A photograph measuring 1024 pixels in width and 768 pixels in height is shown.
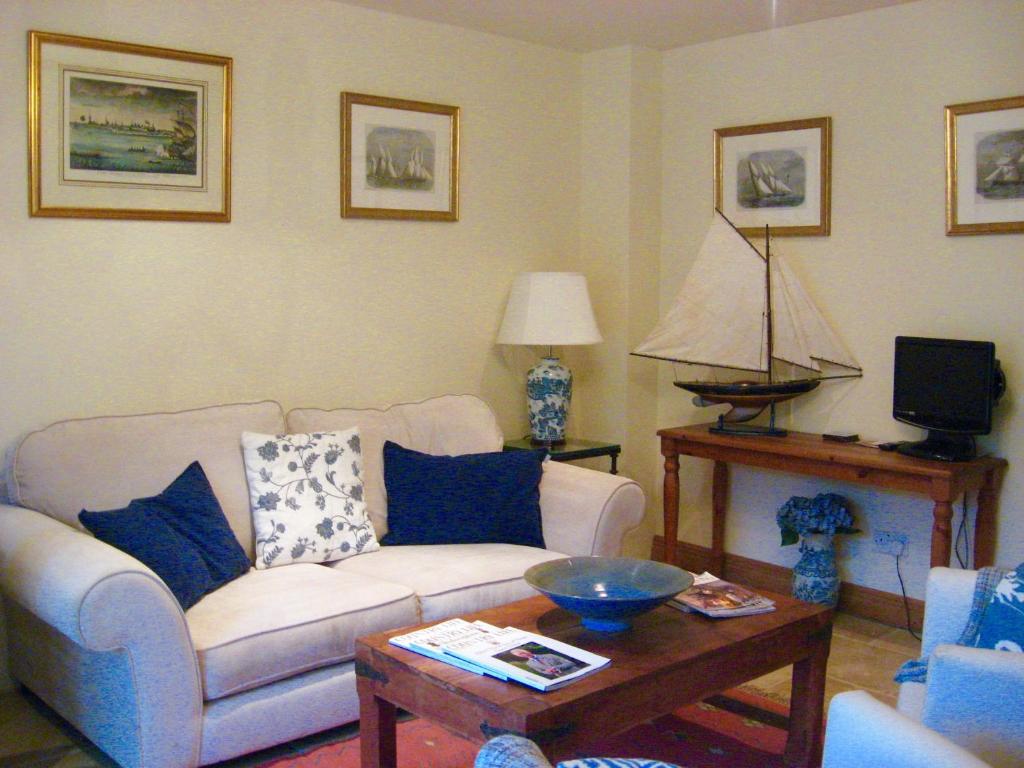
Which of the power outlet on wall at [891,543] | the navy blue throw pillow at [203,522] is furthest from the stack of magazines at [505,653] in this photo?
the power outlet on wall at [891,543]

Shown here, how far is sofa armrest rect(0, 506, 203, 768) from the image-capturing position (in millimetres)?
2500

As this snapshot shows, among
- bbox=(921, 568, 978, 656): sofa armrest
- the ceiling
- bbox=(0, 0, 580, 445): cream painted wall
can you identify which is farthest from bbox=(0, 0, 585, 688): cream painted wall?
bbox=(921, 568, 978, 656): sofa armrest

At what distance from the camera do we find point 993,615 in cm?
225

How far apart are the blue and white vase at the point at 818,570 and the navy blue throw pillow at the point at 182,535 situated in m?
2.15

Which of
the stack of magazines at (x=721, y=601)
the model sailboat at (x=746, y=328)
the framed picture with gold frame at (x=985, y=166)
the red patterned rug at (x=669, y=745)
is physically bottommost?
the red patterned rug at (x=669, y=745)

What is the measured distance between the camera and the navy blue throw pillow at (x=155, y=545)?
112 inches

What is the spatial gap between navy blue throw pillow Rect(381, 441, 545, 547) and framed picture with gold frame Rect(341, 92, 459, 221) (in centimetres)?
102

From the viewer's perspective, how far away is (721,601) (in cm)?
284

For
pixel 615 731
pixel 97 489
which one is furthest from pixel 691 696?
pixel 97 489

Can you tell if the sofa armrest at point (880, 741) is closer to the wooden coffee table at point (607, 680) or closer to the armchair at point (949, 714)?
the armchair at point (949, 714)

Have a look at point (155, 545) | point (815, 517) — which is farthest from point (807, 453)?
point (155, 545)

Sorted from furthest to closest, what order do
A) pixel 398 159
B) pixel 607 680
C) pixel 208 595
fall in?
1. pixel 398 159
2. pixel 208 595
3. pixel 607 680

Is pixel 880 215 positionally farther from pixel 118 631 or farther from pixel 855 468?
pixel 118 631

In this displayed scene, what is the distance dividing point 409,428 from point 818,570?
1664 millimetres
